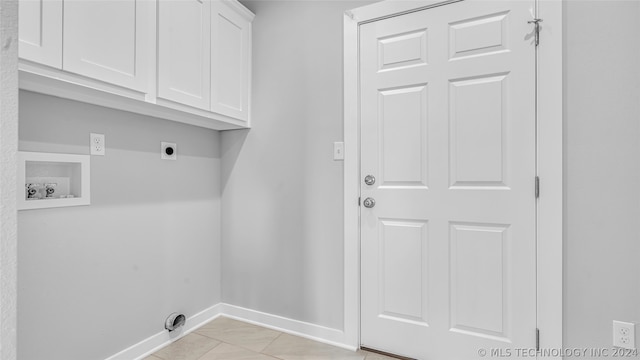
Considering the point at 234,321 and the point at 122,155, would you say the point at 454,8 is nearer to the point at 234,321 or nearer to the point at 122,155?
the point at 122,155

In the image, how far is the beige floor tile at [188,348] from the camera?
6.07 ft

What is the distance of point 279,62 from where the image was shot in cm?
218

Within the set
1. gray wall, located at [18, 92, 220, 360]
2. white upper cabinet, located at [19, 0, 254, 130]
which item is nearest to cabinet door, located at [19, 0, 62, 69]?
white upper cabinet, located at [19, 0, 254, 130]

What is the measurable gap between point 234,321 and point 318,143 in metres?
1.41

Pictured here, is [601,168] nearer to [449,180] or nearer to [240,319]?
[449,180]

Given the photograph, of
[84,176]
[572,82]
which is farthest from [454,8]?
[84,176]

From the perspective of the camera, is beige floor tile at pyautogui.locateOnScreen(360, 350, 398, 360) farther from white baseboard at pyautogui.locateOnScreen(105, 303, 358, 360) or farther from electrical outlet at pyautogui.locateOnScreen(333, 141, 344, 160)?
electrical outlet at pyautogui.locateOnScreen(333, 141, 344, 160)

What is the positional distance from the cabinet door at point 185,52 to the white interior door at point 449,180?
3.05 feet

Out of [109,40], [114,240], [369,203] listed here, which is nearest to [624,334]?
[369,203]

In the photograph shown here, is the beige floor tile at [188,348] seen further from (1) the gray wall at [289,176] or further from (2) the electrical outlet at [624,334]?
(2) the electrical outlet at [624,334]

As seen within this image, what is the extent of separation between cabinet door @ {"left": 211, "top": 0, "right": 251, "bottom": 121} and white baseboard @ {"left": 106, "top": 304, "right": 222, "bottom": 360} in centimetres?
139

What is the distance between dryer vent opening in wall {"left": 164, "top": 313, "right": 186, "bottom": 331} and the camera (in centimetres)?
199

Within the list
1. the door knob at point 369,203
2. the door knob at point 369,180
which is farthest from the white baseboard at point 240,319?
the door knob at point 369,180

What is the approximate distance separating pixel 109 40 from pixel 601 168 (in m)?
2.22
